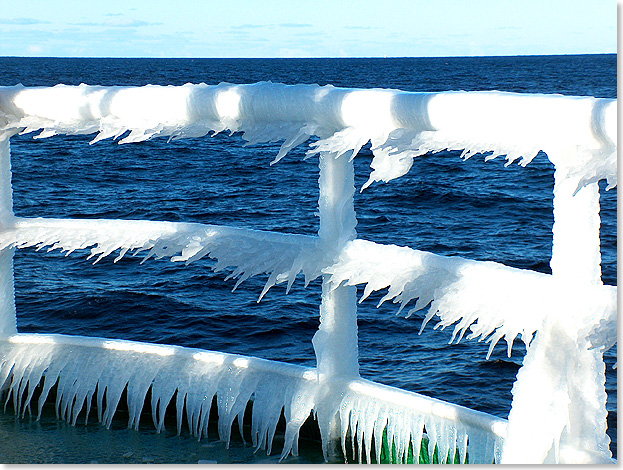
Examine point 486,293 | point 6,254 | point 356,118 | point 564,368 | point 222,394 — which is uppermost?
point 356,118

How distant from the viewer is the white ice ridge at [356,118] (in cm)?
167

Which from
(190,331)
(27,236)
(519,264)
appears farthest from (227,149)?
(27,236)

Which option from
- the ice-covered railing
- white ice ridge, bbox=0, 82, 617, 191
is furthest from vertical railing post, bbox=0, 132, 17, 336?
white ice ridge, bbox=0, 82, 617, 191

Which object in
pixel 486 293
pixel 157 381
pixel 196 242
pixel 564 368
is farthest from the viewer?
pixel 157 381

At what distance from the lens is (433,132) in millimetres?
1949

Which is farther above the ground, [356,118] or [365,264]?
[356,118]

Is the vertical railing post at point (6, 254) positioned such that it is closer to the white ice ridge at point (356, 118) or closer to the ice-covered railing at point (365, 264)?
the ice-covered railing at point (365, 264)

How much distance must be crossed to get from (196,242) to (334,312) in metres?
0.51

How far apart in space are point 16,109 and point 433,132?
5.79ft

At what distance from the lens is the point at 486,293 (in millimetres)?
1963

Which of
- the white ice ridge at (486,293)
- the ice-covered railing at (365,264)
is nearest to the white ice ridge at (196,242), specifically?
the ice-covered railing at (365,264)

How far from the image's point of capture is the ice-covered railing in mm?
1799

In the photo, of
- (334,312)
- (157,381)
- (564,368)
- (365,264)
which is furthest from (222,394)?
(564,368)

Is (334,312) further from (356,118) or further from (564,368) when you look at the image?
(564,368)
